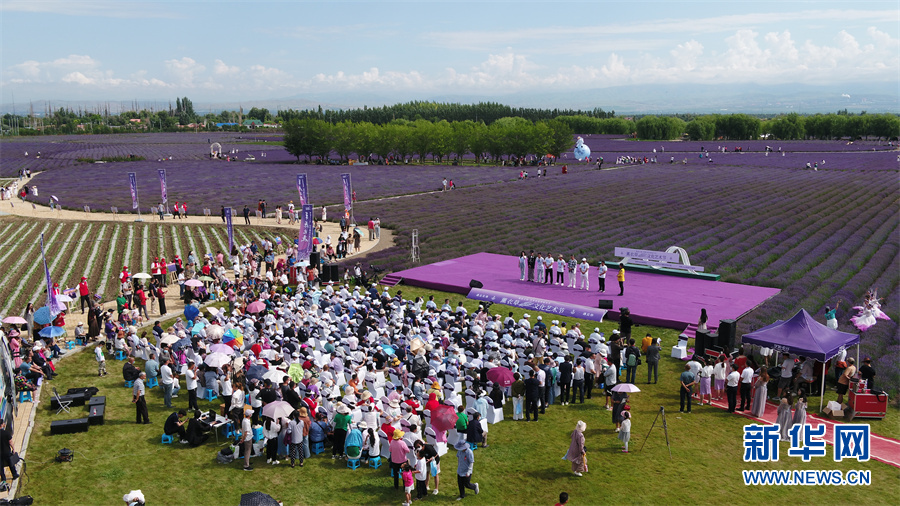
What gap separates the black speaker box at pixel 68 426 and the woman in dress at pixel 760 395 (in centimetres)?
1727

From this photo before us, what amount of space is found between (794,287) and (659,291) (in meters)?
5.55

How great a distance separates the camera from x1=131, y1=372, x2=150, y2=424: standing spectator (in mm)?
17812

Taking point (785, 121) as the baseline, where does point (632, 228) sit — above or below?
below

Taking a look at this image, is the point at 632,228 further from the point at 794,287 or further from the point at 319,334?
the point at 319,334

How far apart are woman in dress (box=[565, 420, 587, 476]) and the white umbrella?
9.59 meters

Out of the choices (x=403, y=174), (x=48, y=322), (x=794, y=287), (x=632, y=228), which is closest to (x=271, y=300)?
(x=48, y=322)

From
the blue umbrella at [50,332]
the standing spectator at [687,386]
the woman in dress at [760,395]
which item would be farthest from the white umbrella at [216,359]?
the woman in dress at [760,395]

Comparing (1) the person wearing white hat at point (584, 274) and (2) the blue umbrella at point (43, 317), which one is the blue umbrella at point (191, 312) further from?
(1) the person wearing white hat at point (584, 274)

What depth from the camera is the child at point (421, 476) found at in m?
13.9

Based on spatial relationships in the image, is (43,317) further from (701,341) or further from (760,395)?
(760,395)

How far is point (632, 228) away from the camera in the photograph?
153 feet

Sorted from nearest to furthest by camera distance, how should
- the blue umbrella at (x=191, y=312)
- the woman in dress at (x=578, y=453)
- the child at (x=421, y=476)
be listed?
1. the child at (x=421, y=476)
2. the woman in dress at (x=578, y=453)
3. the blue umbrella at (x=191, y=312)

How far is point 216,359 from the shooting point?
18.9 meters

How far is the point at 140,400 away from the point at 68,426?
178 cm
